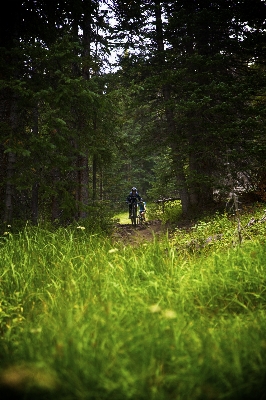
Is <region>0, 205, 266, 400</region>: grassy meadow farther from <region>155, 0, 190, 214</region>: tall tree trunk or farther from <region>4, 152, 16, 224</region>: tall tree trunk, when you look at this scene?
<region>155, 0, 190, 214</region>: tall tree trunk

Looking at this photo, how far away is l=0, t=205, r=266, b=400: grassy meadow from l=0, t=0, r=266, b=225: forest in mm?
2250

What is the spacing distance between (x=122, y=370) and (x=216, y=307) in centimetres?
155

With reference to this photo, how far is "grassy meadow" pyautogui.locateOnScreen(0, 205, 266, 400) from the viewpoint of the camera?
1.79 metres

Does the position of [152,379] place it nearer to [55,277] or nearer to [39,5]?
[55,277]

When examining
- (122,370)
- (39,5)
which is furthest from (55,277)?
(39,5)

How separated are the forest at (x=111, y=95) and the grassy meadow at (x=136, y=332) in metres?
2.25

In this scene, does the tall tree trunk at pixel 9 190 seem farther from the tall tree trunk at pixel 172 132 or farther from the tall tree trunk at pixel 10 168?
the tall tree trunk at pixel 172 132

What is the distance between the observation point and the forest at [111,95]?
6168 mm

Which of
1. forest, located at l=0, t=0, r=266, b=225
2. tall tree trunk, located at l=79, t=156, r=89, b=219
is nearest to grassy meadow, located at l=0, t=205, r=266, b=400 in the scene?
forest, located at l=0, t=0, r=266, b=225

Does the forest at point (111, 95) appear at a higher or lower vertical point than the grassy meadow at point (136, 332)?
higher

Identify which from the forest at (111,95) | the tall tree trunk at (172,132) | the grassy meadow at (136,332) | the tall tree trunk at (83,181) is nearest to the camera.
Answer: the grassy meadow at (136,332)

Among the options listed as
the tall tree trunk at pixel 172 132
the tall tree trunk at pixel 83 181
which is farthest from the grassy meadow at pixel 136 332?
the tall tree trunk at pixel 172 132

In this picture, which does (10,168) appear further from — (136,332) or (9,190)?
(136,332)

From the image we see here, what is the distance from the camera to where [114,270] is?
11.9 ft
